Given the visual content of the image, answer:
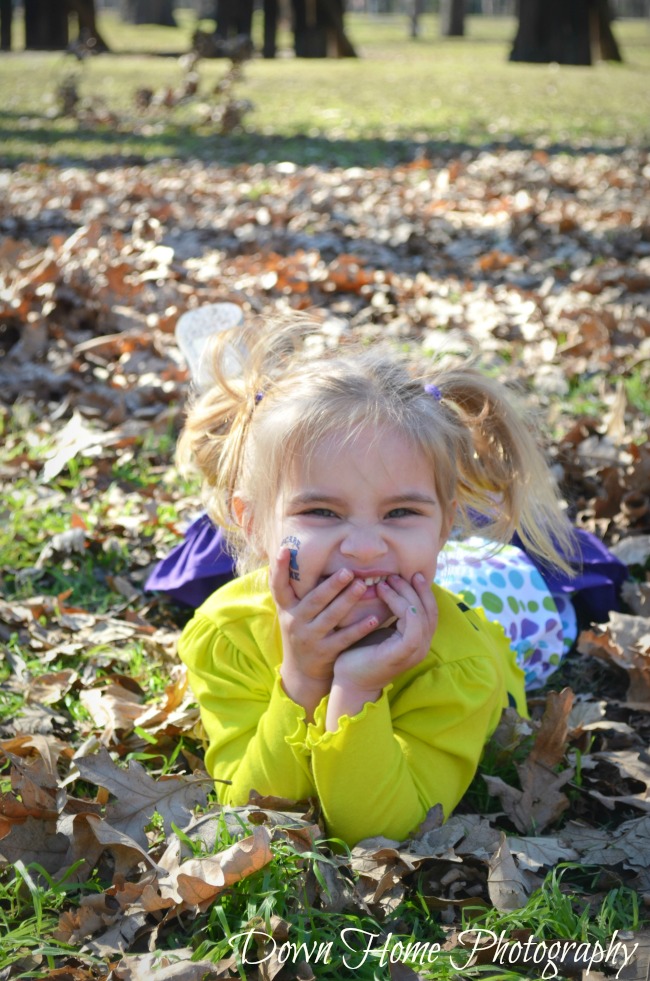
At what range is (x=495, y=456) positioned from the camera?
2738 millimetres

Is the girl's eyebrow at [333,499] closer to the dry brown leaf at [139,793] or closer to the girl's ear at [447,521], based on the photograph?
the girl's ear at [447,521]

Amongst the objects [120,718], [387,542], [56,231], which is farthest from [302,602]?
[56,231]

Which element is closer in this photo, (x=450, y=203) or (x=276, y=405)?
(x=276, y=405)

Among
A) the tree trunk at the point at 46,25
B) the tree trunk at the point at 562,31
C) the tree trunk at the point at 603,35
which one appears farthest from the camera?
the tree trunk at the point at 46,25

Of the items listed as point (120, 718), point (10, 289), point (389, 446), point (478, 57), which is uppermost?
point (478, 57)

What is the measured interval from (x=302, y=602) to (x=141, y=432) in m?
2.76

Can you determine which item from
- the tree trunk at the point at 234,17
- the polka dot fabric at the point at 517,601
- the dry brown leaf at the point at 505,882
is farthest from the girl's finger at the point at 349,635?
the tree trunk at the point at 234,17

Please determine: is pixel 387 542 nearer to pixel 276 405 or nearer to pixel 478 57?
pixel 276 405

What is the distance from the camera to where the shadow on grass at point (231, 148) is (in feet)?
43.0

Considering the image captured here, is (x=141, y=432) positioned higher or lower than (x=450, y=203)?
lower

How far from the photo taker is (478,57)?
31172mm

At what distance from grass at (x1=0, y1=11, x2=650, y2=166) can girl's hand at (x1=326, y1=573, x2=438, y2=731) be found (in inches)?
439

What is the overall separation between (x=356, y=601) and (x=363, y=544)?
125 mm

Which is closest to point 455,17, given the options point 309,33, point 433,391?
point 309,33
